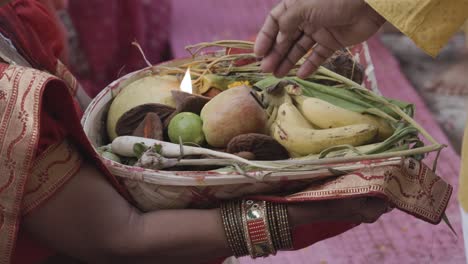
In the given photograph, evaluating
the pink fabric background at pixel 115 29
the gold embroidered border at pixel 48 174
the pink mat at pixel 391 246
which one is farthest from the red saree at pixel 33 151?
the pink fabric background at pixel 115 29

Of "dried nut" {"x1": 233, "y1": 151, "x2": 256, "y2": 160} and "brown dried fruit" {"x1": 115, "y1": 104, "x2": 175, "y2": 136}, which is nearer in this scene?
"dried nut" {"x1": 233, "y1": 151, "x2": 256, "y2": 160}

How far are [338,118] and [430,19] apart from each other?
21 centimetres

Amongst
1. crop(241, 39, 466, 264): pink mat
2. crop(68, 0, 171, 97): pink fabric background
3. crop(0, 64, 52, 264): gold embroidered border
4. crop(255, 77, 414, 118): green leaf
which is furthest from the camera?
crop(68, 0, 171, 97): pink fabric background

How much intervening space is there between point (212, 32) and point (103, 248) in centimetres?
171

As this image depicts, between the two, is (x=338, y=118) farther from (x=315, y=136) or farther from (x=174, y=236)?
(x=174, y=236)

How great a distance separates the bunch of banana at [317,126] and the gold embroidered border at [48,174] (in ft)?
1.05

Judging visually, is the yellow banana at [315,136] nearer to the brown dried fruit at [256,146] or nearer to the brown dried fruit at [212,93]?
the brown dried fruit at [256,146]

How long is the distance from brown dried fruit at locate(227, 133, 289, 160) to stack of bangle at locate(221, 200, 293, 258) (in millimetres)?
84

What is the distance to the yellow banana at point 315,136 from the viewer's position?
3.41 ft

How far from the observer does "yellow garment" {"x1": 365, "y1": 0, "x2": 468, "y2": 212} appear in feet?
3.18

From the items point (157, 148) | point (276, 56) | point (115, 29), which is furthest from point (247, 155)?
point (115, 29)

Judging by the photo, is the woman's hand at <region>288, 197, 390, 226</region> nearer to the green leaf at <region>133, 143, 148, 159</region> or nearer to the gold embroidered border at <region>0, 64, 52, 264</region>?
the green leaf at <region>133, 143, 148, 159</region>

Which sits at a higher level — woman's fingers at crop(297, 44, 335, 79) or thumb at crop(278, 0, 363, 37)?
thumb at crop(278, 0, 363, 37)

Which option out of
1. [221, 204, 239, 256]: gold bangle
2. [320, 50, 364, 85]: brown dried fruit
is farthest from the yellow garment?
[221, 204, 239, 256]: gold bangle
